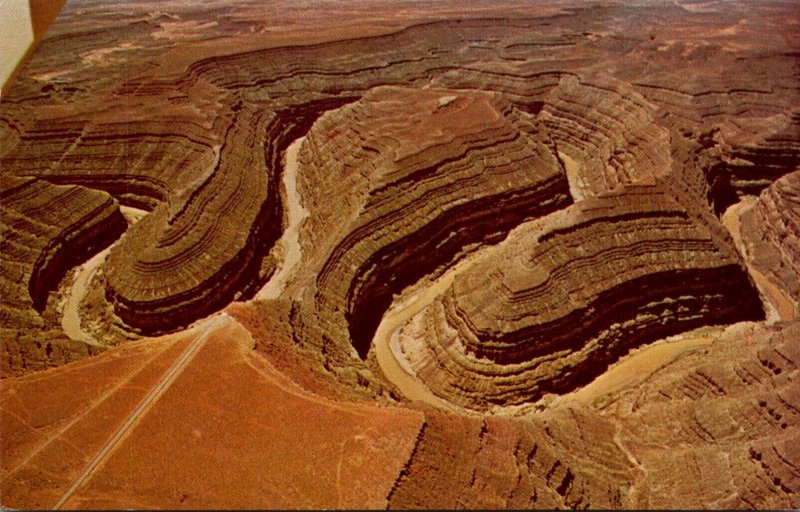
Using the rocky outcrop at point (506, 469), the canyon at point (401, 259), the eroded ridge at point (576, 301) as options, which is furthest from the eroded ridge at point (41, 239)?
the rocky outcrop at point (506, 469)

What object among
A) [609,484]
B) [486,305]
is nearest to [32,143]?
[486,305]

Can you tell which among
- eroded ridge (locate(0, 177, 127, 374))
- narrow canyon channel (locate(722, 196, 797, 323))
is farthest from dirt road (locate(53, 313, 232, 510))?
narrow canyon channel (locate(722, 196, 797, 323))

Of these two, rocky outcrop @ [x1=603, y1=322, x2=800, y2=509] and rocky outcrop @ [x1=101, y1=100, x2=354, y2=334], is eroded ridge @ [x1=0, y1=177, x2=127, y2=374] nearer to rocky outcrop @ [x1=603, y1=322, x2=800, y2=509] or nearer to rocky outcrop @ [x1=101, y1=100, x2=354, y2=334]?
rocky outcrop @ [x1=101, y1=100, x2=354, y2=334]

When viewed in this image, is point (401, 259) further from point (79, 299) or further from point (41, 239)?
point (41, 239)

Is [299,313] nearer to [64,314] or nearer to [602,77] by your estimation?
[64,314]

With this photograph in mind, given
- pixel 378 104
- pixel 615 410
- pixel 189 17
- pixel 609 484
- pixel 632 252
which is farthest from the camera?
pixel 189 17

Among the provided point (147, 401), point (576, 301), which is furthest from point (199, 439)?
point (576, 301)
